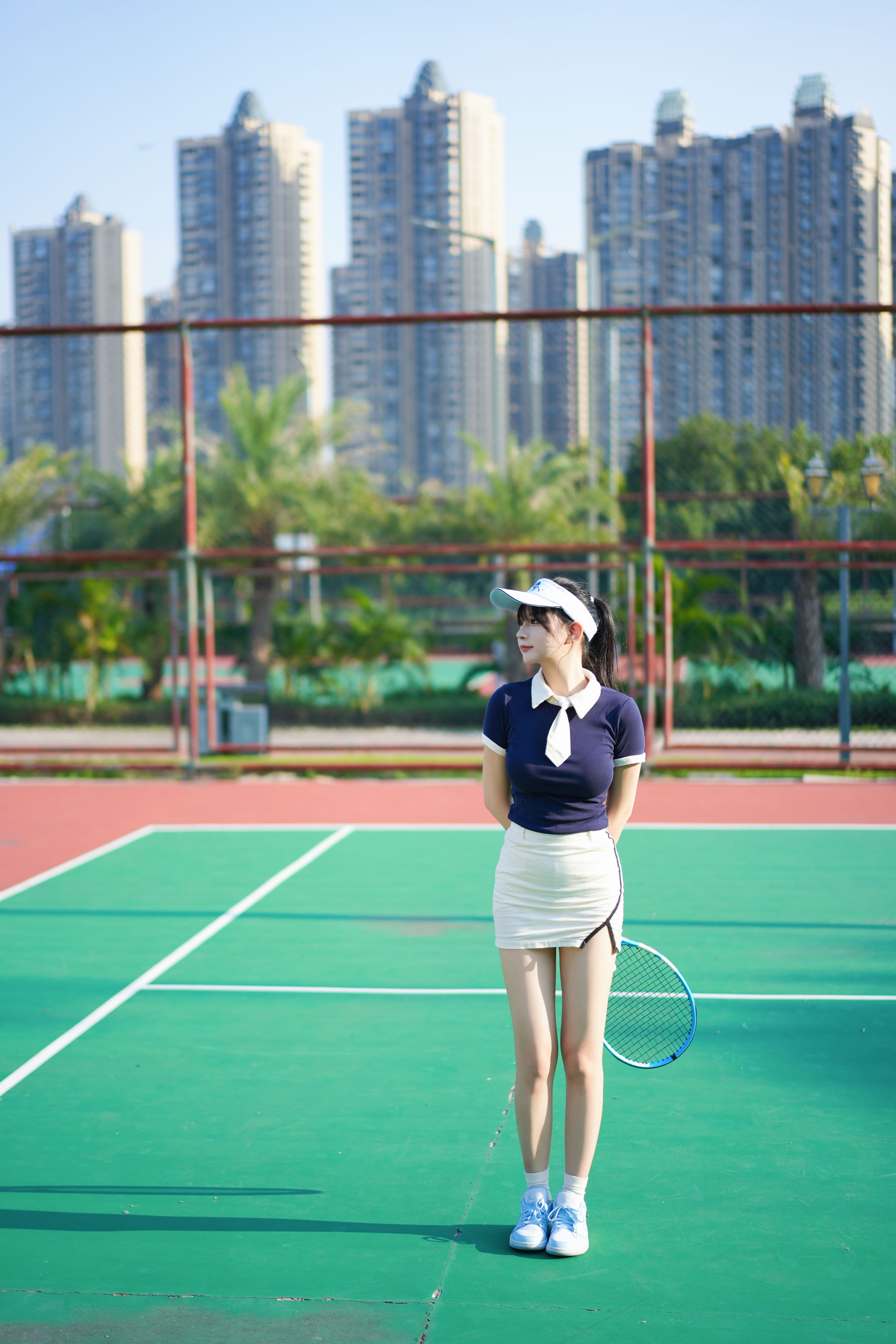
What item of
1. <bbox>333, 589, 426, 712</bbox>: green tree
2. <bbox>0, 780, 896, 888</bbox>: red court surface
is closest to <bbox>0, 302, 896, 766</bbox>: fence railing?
<bbox>0, 780, 896, 888</bbox>: red court surface

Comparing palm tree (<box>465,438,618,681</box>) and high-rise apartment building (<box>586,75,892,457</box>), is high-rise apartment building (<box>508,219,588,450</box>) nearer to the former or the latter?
high-rise apartment building (<box>586,75,892,457</box>)

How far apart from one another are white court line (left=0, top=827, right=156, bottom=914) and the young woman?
16.7 ft

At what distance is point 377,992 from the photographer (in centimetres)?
657

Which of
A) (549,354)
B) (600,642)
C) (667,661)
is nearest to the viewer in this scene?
(600,642)

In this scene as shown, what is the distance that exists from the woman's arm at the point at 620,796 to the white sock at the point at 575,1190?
944 mm

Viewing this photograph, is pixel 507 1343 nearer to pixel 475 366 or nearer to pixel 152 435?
pixel 475 366

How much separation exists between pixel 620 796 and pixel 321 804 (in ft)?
28.6

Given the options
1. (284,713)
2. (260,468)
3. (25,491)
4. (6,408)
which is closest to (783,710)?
(284,713)

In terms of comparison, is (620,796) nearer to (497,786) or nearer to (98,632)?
(497,786)

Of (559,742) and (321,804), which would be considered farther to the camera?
(321,804)

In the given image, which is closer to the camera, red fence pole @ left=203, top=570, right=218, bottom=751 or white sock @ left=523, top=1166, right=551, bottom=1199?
white sock @ left=523, top=1166, right=551, bottom=1199

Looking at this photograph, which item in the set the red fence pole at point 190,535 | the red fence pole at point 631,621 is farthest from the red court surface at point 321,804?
the red fence pole at point 631,621

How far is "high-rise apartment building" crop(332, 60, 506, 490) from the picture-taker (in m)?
88.8

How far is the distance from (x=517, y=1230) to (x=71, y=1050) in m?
2.57
